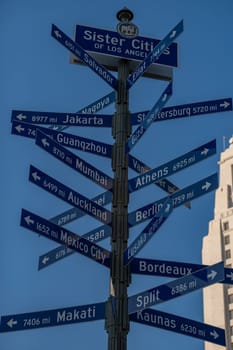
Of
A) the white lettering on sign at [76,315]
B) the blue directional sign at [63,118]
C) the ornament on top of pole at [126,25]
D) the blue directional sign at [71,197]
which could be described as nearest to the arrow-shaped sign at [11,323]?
the white lettering on sign at [76,315]

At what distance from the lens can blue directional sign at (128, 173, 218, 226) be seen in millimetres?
8773

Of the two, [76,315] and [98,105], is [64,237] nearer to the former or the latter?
[76,315]

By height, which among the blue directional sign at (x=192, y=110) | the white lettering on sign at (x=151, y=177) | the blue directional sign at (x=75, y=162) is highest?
the blue directional sign at (x=192, y=110)

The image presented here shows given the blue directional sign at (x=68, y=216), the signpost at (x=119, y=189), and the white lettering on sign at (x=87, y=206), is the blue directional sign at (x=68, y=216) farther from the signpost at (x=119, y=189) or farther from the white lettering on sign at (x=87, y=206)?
the white lettering on sign at (x=87, y=206)

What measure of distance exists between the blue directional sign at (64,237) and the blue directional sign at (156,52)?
2835 mm

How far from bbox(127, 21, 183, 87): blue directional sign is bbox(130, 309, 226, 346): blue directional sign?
3.68 m

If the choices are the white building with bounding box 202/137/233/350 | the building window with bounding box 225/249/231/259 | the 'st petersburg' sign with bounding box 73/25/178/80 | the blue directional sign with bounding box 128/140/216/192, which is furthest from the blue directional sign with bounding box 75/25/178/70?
the building window with bounding box 225/249/231/259

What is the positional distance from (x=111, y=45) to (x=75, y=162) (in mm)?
2441

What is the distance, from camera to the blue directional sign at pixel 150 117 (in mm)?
9320

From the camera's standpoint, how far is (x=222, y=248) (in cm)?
7838

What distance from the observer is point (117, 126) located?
10094 mm

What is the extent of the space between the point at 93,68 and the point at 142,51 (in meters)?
1.08

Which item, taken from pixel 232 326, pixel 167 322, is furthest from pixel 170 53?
pixel 232 326

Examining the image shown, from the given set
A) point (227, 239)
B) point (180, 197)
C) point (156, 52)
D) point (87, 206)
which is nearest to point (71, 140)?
point (87, 206)
